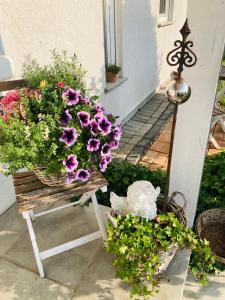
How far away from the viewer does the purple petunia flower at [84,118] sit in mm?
1483

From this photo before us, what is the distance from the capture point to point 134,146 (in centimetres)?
389

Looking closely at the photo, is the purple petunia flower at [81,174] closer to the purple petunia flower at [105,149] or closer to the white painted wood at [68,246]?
the purple petunia flower at [105,149]

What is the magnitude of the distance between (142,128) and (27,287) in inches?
124

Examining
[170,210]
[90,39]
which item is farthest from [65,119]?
[90,39]

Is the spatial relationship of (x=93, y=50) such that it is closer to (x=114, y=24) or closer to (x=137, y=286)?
(x=114, y=24)

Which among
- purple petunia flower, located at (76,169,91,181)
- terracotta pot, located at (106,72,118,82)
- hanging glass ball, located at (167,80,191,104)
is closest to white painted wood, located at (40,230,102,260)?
purple petunia flower, located at (76,169,91,181)

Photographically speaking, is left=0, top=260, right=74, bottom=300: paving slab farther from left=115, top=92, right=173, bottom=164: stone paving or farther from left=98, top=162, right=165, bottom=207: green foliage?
left=115, top=92, right=173, bottom=164: stone paving

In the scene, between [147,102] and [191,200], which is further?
[147,102]

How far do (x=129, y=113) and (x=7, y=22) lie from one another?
296 cm

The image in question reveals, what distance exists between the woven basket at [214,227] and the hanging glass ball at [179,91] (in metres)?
1.19

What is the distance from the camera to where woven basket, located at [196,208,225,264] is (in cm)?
225

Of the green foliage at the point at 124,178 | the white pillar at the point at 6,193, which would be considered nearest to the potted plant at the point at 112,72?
the green foliage at the point at 124,178

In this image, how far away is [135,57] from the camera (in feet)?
15.2

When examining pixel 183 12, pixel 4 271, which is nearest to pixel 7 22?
pixel 4 271
